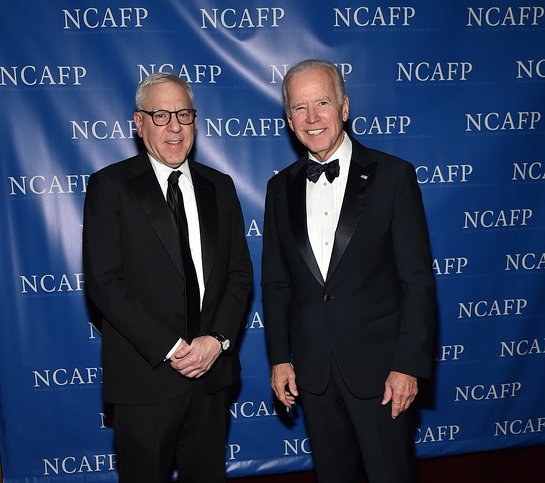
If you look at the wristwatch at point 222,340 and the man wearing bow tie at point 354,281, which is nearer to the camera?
the man wearing bow tie at point 354,281

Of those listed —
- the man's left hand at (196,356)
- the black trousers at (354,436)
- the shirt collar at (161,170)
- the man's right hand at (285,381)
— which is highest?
the shirt collar at (161,170)

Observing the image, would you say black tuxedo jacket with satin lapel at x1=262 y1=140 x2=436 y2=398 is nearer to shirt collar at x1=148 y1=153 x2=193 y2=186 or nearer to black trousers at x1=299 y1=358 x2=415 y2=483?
black trousers at x1=299 y1=358 x2=415 y2=483

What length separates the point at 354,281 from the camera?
2.05m

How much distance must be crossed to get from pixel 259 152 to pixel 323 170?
3.59 feet

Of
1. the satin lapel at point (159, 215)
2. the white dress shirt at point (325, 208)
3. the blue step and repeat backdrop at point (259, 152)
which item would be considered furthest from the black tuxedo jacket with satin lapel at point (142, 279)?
the blue step and repeat backdrop at point (259, 152)

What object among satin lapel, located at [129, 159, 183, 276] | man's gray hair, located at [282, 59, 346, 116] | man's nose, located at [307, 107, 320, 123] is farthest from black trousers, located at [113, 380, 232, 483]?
man's gray hair, located at [282, 59, 346, 116]

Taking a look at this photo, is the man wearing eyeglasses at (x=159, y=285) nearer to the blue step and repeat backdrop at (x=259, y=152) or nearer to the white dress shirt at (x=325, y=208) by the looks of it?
the white dress shirt at (x=325, y=208)

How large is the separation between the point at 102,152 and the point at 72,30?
64 centimetres

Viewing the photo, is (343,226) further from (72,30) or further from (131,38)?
(72,30)

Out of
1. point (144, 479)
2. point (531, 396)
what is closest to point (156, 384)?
point (144, 479)

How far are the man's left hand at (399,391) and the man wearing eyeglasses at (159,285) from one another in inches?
24.6

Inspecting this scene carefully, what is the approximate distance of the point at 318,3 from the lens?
9.97ft

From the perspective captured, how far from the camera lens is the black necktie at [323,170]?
2109 mm

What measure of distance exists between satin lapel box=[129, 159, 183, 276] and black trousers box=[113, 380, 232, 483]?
0.53 metres
